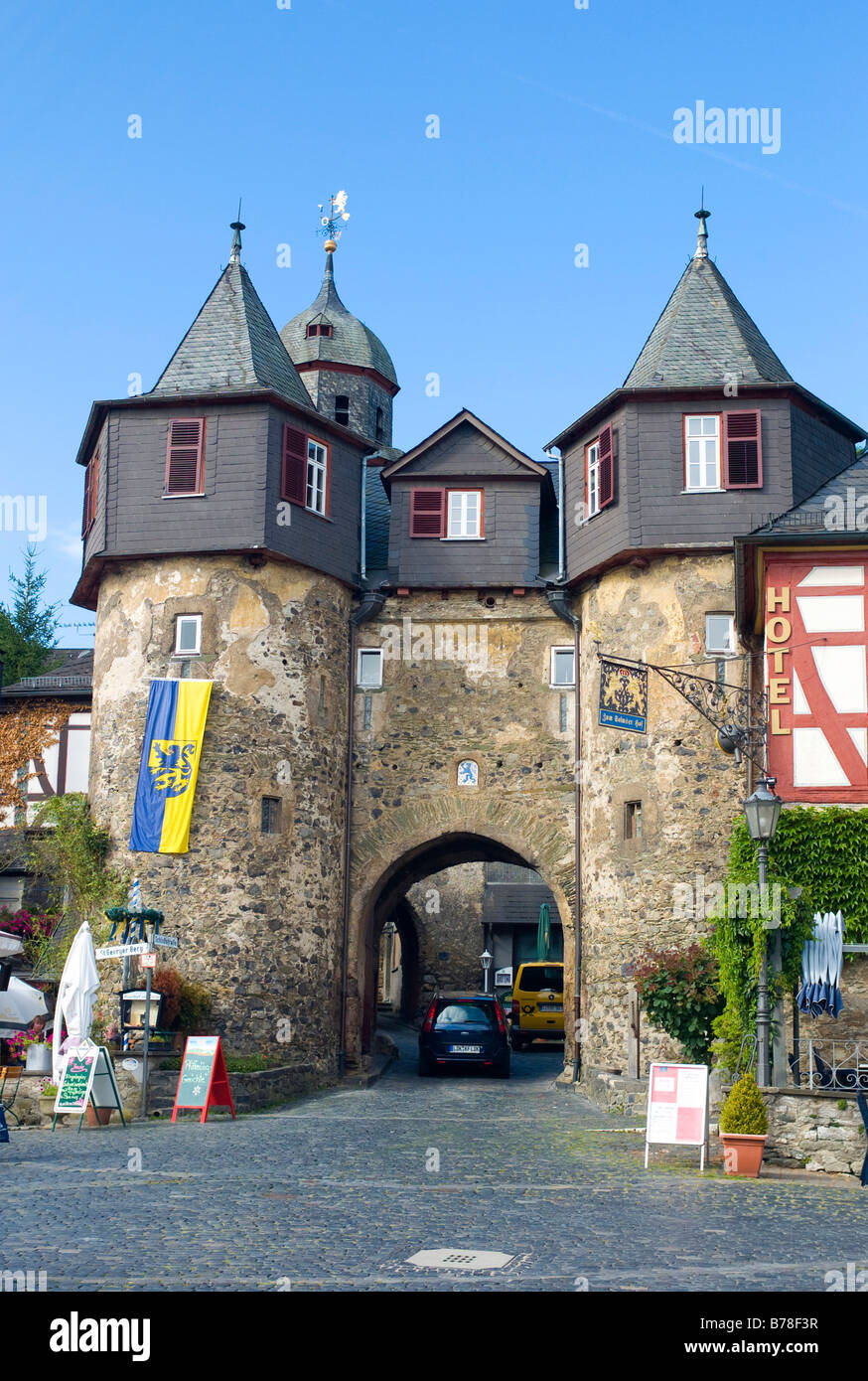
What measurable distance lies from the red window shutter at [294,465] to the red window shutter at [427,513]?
2364 mm

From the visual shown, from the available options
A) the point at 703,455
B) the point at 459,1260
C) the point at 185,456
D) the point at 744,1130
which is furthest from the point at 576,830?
the point at 459,1260

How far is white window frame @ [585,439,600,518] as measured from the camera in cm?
2650

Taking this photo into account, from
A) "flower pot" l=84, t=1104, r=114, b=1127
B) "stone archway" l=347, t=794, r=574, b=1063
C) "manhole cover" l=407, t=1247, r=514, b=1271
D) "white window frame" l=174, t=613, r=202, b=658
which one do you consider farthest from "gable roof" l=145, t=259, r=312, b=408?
"manhole cover" l=407, t=1247, r=514, b=1271

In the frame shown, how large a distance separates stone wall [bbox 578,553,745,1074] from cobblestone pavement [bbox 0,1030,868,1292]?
5013 millimetres

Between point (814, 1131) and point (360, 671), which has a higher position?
point (360, 671)

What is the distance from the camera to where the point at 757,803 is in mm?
16453

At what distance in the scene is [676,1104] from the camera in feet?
50.7

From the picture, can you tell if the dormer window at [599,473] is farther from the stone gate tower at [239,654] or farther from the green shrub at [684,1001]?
the green shrub at [684,1001]

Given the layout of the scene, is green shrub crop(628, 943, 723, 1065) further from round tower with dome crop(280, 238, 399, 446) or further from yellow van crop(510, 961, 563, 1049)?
round tower with dome crop(280, 238, 399, 446)

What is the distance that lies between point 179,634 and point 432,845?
6024 millimetres

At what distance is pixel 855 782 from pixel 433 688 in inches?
378

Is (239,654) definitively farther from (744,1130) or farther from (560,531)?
(744,1130)

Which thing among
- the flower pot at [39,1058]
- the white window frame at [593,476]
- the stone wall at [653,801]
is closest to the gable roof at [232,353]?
the white window frame at [593,476]

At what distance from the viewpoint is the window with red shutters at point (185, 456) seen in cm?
2627
